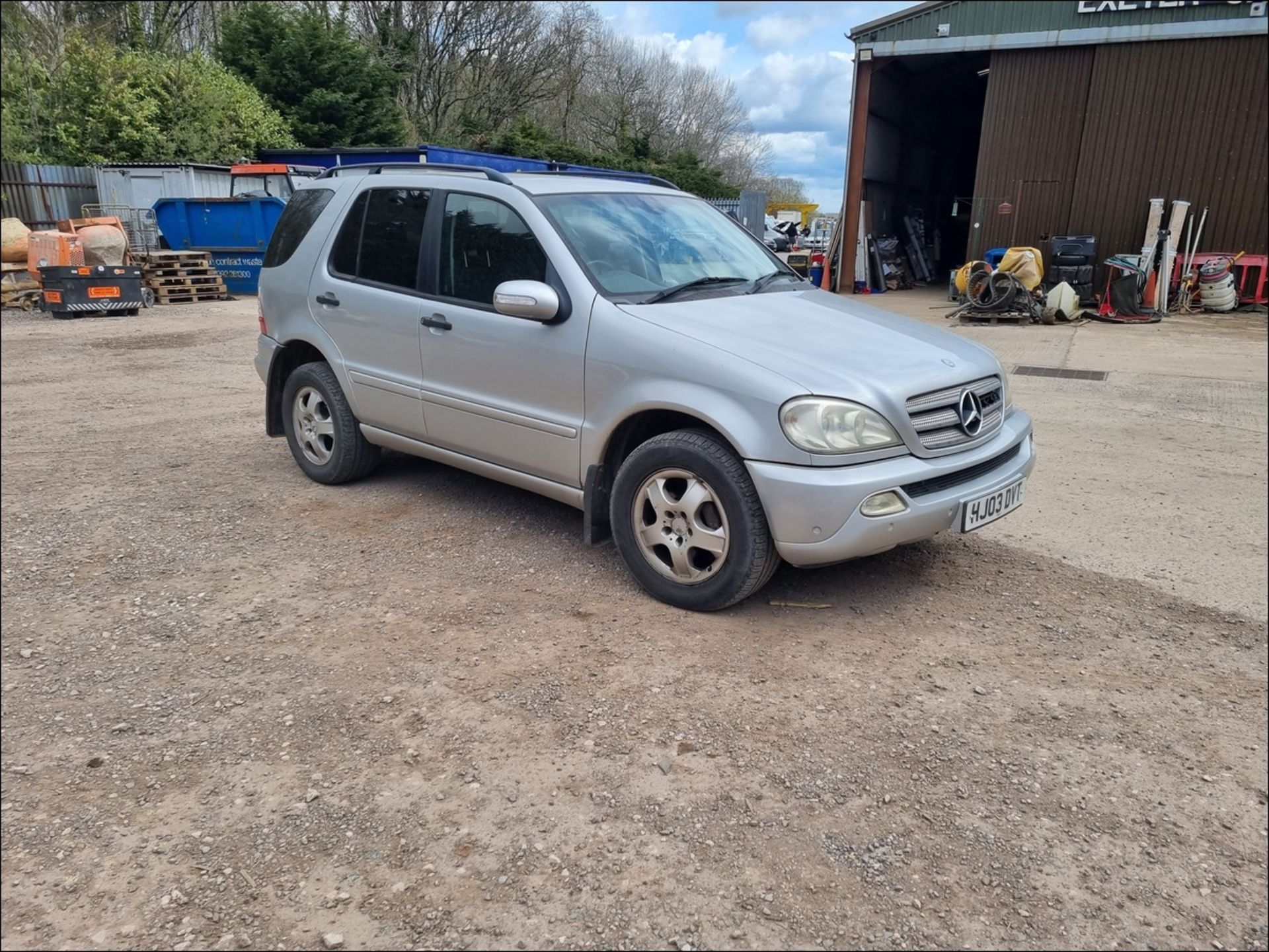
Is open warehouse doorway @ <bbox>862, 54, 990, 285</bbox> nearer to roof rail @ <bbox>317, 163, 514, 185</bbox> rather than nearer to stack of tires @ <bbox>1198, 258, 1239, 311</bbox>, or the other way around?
stack of tires @ <bbox>1198, 258, 1239, 311</bbox>

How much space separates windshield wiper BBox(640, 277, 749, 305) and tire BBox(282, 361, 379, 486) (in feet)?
6.74

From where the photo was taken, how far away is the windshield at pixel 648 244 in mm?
4141

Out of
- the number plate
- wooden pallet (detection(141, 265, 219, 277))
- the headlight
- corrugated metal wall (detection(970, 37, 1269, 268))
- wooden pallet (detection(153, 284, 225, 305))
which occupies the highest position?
corrugated metal wall (detection(970, 37, 1269, 268))

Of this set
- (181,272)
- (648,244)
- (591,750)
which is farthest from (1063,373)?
(181,272)

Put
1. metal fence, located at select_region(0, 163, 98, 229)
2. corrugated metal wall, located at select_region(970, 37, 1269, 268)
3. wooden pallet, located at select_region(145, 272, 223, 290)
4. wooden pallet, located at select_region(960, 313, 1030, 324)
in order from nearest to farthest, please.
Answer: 1. wooden pallet, located at select_region(960, 313, 1030, 324)
2. corrugated metal wall, located at select_region(970, 37, 1269, 268)
3. wooden pallet, located at select_region(145, 272, 223, 290)
4. metal fence, located at select_region(0, 163, 98, 229)

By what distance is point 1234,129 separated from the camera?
1547cm

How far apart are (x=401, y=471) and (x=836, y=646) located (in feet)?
10.7

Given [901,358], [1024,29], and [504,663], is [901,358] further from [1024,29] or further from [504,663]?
Answer: [1024,29]

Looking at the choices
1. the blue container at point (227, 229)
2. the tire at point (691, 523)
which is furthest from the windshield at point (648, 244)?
the blue container at point (227, 229)

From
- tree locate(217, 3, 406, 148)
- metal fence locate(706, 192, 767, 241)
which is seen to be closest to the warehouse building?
metal fence locate(706, 192, 767, 241)

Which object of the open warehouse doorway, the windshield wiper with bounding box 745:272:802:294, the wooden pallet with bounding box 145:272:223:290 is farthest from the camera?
the open warehouse doorway

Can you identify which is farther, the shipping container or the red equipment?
the shipping container

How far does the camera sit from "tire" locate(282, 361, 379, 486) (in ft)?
17.0

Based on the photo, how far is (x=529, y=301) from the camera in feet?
12.9
